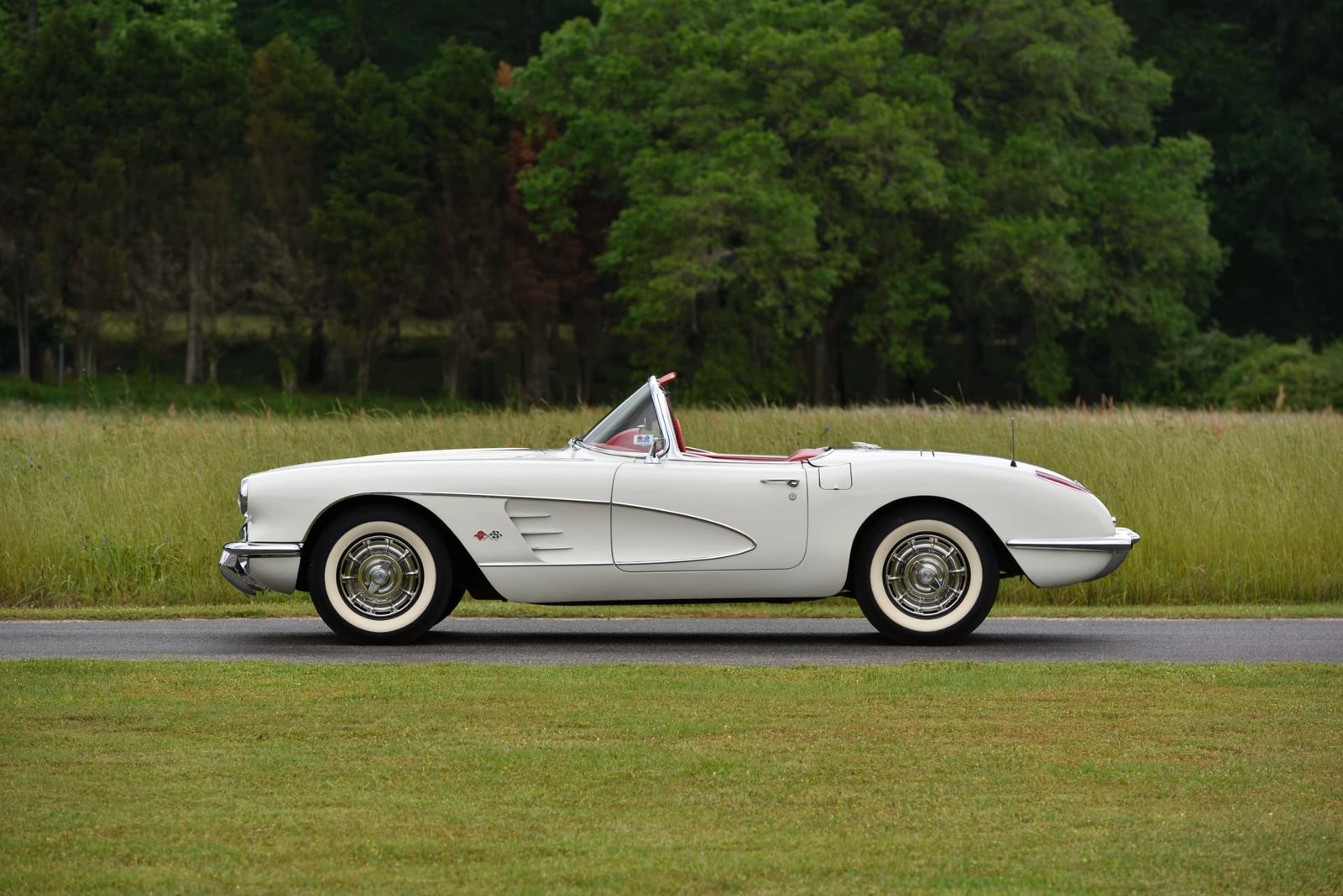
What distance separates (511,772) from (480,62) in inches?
2203

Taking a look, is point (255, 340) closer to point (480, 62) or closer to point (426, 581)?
point (480, 62)

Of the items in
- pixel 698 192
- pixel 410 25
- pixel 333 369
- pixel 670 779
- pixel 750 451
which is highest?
pixel 410 25

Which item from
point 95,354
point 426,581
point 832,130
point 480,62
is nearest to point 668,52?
point 832,130

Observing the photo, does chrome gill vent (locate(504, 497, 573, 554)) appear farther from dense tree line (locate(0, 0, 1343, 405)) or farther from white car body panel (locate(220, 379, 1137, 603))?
dense tree line (locate(0, 0, 1343, 405))

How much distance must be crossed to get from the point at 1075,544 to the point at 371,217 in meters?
50.7

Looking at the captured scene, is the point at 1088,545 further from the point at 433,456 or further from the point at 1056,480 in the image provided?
the point at 433,456

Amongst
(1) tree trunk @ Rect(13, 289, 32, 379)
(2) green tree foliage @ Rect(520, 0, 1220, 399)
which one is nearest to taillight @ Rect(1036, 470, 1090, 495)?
(2) green tree foliage @ Rect(520, 0, 1220, 399)

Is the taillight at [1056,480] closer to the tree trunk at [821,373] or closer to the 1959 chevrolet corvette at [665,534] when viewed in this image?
the 1959 chevrolet corvette at [665,534]

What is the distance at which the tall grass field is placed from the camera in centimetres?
1383

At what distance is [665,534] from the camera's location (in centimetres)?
998

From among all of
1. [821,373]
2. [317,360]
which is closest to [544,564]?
[821,373]

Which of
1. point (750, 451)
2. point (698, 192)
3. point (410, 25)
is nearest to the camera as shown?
point (750, 451)

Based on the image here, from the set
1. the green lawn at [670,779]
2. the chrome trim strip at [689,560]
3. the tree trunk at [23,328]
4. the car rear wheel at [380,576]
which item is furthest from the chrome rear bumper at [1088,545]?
the tree trunk at [23,328]

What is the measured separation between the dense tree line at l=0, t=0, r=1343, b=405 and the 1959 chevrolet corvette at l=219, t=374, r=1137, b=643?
3590cm
